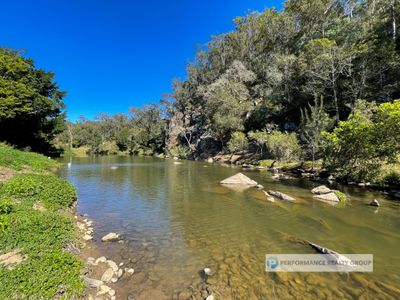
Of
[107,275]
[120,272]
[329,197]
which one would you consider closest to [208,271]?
[120,272]

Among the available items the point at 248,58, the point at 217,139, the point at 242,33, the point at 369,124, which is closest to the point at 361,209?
the point at 369,124

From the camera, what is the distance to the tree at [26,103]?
115 ft

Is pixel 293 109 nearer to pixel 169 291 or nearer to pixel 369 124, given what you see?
pixel 369 124

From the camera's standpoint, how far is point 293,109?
49.8m

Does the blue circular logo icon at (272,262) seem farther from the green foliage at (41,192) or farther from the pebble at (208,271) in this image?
the green foliage at (41,192)

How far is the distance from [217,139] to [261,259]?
56511 mm

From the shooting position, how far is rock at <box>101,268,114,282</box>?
21.3ft

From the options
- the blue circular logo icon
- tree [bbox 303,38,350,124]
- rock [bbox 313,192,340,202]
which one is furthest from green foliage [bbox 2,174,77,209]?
tree [bbox 303,38,350,124]

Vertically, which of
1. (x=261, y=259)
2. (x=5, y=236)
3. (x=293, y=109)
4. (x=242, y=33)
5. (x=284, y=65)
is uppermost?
(x=242, y=33)

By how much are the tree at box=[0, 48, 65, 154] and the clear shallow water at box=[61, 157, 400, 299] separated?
95.3 ft

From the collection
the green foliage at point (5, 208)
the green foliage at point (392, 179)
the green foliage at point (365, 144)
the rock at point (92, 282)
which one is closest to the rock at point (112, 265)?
the rock at point (92, 282)

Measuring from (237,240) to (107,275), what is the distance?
5485 millimetres

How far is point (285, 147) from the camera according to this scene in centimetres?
3578

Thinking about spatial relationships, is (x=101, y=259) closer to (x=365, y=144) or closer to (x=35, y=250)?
(x=35, y=250)
